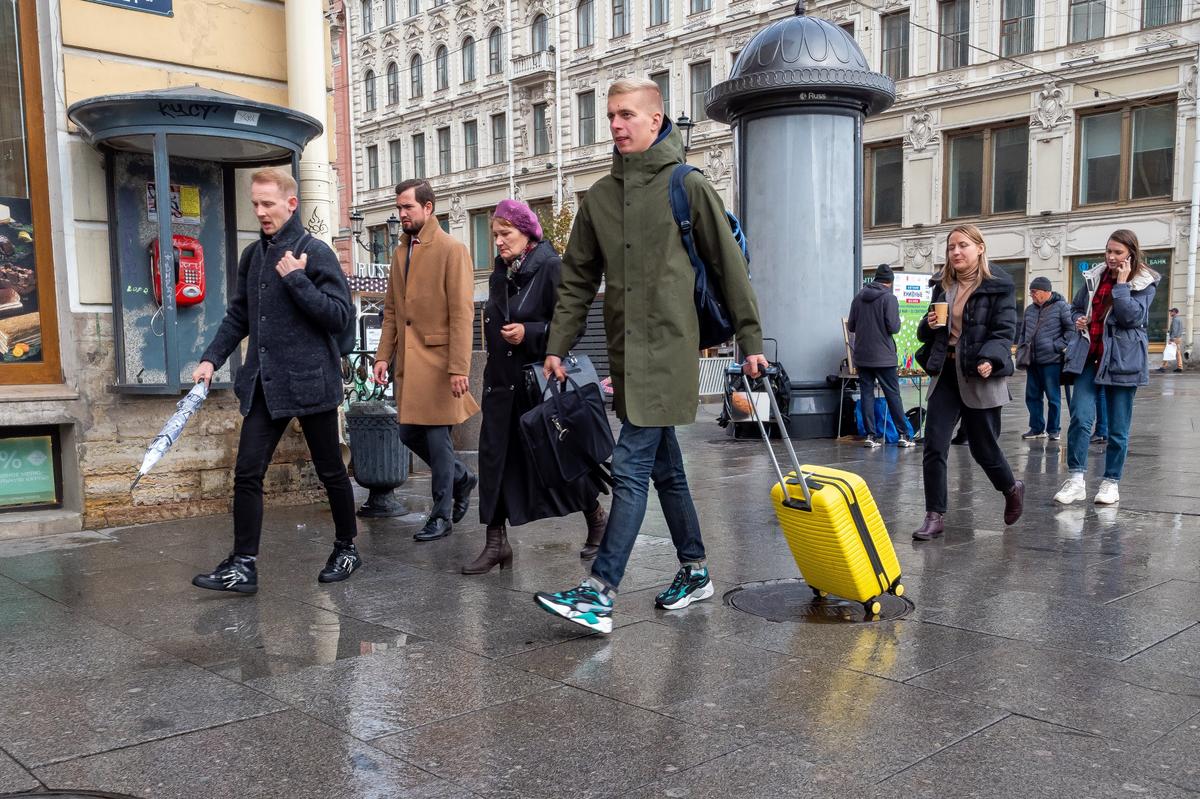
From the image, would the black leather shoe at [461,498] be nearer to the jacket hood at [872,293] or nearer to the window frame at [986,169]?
the jacket hood at [872,293]

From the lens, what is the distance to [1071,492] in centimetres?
679

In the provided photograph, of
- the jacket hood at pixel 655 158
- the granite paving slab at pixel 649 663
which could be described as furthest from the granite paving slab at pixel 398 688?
the jacket hood at pixel 655 158

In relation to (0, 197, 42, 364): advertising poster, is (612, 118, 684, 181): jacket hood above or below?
above

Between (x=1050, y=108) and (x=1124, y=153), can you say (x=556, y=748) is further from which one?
(x=1050, y=108)

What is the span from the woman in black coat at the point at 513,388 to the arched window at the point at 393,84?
47359mm

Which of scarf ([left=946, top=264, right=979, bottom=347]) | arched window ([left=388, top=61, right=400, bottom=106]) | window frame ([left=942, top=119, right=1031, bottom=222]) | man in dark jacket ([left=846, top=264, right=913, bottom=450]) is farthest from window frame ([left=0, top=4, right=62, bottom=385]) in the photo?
arched window ([left=388, top=61, right=400, bottom=106])

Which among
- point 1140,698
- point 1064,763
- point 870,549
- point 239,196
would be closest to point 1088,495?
point 870,549

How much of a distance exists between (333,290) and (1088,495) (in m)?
5.18

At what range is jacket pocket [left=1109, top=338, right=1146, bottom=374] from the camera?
21.7ft

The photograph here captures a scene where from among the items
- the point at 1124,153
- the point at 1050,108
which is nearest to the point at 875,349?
the point at 1124,153

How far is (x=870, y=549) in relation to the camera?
4086mm

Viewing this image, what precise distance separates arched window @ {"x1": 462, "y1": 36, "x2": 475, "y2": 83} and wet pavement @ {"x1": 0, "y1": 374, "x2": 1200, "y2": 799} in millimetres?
43241

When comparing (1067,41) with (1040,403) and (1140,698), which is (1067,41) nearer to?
(1040,403)

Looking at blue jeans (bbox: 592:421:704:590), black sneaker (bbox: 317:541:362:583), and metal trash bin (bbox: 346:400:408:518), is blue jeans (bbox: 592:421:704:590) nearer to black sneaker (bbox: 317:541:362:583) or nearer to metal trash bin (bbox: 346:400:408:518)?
black sneaker (bbox: 317:541:362:583)
